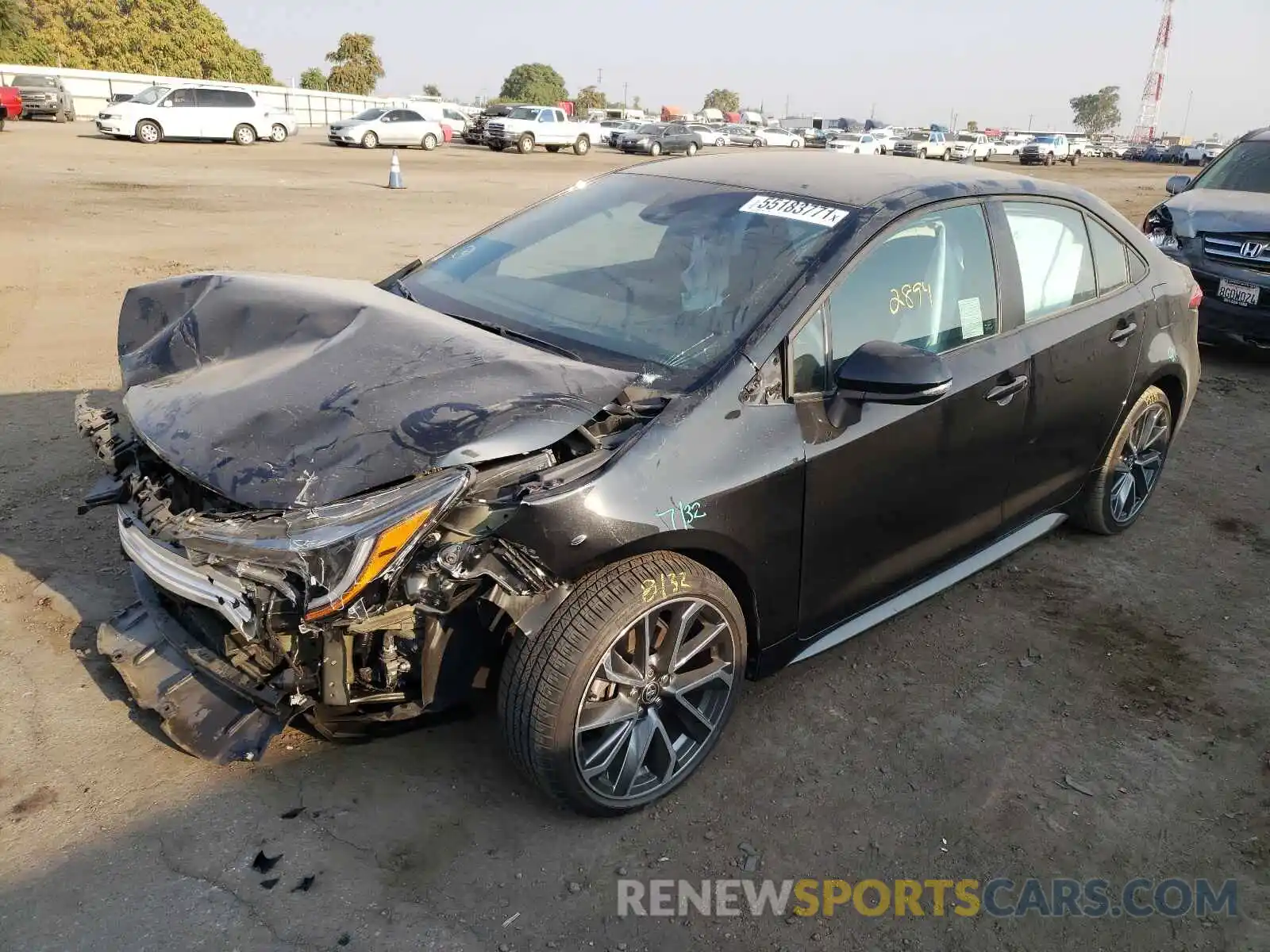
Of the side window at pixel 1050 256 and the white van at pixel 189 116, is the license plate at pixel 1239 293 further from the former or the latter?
the white van at pixel 189 116

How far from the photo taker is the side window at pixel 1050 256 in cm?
374

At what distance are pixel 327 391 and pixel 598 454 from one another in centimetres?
79

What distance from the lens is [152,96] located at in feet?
91.3

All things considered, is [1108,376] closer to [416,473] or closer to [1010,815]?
[1010,815]

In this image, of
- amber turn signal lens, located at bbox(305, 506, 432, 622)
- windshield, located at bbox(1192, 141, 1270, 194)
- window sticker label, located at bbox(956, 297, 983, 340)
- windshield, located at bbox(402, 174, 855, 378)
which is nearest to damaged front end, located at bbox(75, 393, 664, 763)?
amber turn signal lens, located at bbox(305, 506, 432, 622)

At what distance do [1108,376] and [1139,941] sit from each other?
2430mm

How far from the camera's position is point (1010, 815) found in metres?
2.97

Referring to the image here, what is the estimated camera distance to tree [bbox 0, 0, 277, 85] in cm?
5656

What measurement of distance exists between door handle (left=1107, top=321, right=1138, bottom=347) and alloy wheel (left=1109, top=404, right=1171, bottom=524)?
0.50m

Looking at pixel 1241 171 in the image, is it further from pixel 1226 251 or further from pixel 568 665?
pixel 568 665

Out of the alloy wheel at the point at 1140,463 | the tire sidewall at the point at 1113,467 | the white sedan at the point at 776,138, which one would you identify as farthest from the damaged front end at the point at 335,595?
the white sedan at the point at 776,138

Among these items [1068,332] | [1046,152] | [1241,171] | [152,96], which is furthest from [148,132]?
[1046,152]

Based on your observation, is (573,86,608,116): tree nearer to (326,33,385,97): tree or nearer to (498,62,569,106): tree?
(498,62,569,106): tree

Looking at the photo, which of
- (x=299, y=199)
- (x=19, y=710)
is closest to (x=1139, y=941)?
(x=19, y=710)
